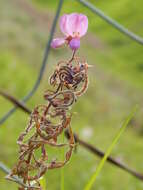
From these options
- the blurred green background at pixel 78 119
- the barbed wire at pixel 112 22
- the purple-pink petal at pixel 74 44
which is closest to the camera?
the purple-pink petal at pixel 74 44

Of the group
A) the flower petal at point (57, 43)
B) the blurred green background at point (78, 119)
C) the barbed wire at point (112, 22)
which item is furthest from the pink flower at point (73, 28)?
the barbed wire at point (112, 22)

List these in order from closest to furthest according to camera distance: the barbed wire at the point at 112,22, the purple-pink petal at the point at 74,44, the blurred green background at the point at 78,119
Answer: the purple-pink petal at the point at 74,44, the barbed wire at the point at 112,22, the blurred green background at the point at 78,119

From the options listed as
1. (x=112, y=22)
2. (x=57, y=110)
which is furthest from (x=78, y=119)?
(x=57, y=110)

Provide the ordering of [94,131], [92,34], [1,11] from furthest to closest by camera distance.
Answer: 1. [92,34]
2. [1,11]
3. [94,131]

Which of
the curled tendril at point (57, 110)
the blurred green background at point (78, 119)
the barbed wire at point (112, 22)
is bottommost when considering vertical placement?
the blurred green background at point (78, 119)

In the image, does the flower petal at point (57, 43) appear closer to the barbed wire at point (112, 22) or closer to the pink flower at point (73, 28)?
the pink flower at point (73, 28)

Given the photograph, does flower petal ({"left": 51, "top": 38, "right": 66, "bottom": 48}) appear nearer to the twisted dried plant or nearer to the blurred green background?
the twisted dried plant

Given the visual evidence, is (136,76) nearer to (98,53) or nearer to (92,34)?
(98,53)

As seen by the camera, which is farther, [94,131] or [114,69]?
[114,69]

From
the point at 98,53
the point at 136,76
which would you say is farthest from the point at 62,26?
the point at 98,53
